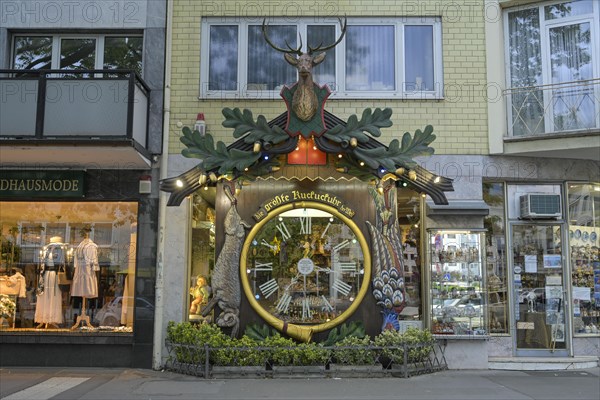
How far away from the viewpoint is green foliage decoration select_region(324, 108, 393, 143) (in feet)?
31.1

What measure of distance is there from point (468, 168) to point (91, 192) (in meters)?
7.01

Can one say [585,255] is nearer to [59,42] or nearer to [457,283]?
[457,283]

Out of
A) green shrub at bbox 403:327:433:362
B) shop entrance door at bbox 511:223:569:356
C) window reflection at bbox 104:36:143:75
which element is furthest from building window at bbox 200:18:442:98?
green shrub at bbox 403:327:433:362

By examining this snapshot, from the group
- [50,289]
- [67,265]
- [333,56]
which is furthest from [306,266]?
[50,289]

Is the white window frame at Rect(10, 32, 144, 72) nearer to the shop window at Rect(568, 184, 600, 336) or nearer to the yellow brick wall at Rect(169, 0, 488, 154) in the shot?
the yellow brick wall at Rect(169, 0, 488, 154)

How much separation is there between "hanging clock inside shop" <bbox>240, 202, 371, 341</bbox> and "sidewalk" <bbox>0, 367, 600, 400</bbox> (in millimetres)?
1326

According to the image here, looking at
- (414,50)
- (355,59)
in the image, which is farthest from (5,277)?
(414,50)

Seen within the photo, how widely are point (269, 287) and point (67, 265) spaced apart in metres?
4.01

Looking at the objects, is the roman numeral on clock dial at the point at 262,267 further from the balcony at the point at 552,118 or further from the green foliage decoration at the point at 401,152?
the balcony at the point at 552,118

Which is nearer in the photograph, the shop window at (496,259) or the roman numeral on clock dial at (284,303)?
the roman numeral on clock dial at (284,303)

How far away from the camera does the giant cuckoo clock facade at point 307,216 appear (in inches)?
375

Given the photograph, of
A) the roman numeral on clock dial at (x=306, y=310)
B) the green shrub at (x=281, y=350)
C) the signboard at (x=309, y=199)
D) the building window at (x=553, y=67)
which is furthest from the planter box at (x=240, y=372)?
the building window at (x=553, y=67)

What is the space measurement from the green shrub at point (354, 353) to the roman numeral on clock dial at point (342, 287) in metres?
0.91

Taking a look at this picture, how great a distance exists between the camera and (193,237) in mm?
11039
